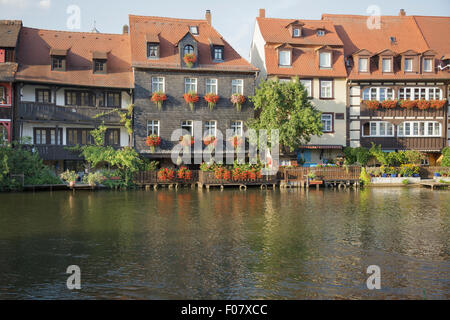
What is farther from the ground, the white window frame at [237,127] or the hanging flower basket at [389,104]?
the hanging flower basket at [389,104]

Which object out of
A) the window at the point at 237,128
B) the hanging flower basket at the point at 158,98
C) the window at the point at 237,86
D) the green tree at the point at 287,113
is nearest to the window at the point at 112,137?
the hanging flower basket at the point at 158,98

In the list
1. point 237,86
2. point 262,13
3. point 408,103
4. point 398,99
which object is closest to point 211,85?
point 237,86

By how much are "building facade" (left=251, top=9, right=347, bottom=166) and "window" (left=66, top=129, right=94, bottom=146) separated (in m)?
15.7

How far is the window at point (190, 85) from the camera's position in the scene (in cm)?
3859

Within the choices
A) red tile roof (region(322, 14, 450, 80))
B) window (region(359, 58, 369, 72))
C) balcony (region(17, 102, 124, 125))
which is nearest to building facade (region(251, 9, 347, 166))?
window (region(359, 58, 369, 72))

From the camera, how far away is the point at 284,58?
41344 mm

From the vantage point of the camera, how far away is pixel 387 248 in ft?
51.0

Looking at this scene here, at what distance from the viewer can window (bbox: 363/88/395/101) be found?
4159cm

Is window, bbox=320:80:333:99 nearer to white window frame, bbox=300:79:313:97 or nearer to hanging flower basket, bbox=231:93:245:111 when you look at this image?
white window frame, bbox=300:79:313:97

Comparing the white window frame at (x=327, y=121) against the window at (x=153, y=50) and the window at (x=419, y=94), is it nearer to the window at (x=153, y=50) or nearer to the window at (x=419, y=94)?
the window at (x=419, y=94)

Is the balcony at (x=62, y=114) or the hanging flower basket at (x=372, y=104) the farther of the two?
the hanging flower basket at (x=372, y=104)

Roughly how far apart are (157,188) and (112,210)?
11.4 meters

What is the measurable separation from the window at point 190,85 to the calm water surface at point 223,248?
14.6 meters
